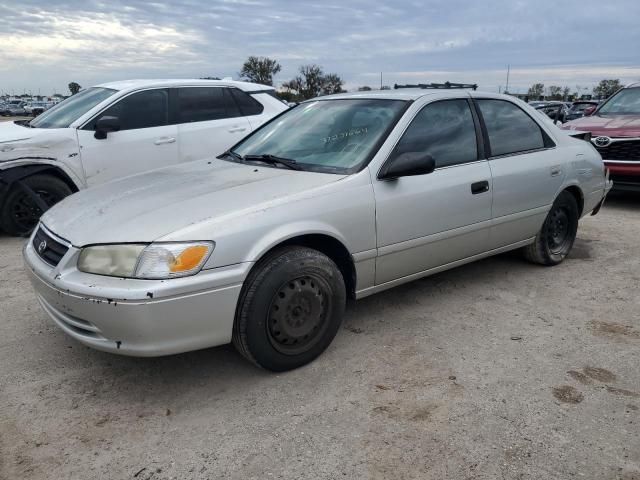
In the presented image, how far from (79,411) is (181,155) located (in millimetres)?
4262

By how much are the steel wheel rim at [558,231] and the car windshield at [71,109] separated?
4.93 m

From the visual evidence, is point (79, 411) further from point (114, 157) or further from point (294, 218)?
point (114, 157)

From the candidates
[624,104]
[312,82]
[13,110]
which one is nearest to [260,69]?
[312,82]

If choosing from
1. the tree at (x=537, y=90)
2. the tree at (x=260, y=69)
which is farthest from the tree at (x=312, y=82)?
the tree at (x=537, y=90)

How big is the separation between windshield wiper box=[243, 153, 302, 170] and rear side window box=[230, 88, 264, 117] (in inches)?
135

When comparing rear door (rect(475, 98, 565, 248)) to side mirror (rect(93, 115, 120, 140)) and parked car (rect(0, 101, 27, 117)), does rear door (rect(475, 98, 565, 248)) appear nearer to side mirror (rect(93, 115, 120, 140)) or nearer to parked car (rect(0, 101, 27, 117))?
side mirror (rect(93, 115, 120, 140))

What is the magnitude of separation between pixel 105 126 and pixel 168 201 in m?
3.32

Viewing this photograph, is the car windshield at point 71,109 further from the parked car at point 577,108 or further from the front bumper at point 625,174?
the parked car at point 577,108

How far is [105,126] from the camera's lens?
581 centimetres

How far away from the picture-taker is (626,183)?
7.30 m

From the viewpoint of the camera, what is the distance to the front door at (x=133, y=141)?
600 centimetres

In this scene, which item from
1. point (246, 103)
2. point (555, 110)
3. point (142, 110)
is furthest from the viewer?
point (555, 110)

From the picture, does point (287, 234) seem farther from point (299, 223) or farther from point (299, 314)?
point (299, 314)

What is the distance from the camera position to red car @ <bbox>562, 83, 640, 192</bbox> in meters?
7.18
